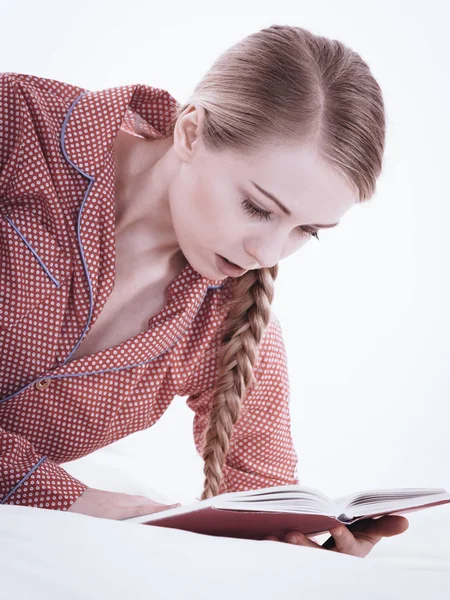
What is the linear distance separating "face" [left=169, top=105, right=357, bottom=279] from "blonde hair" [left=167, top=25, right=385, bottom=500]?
20mm

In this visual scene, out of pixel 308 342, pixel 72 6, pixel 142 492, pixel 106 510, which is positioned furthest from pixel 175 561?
pixel 72 6

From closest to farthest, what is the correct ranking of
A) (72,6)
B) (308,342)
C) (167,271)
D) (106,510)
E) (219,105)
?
1. (106,510)
2. (219,105)
3. (167,271)
4. (72,6)
5. (308,342)

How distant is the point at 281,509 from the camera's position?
32.6 inches

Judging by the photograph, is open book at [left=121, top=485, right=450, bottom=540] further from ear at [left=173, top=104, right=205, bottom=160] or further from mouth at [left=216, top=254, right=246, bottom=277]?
ear at [left=173, top=104, right=205, bottom=160]

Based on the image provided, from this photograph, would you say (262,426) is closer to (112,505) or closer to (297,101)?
(112,505)

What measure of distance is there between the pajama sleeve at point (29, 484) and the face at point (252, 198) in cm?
41

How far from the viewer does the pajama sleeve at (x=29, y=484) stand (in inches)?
44.2

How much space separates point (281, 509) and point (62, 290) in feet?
1.85

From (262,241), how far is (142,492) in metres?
0.70

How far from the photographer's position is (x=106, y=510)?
107 centimetres

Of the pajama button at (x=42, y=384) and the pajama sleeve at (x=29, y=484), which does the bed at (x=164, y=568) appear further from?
the pajama button at (x=42, y=384)

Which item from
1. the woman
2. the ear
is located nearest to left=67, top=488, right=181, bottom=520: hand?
the woman

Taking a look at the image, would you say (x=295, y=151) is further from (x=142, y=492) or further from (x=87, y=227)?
(x=142, y=492)

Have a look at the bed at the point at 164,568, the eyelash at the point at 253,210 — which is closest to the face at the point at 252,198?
the eyelash at the point at 253,210
